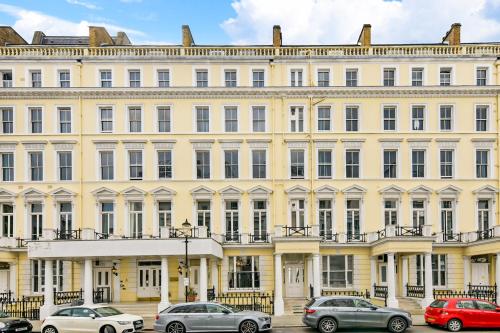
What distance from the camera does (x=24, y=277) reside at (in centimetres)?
3828

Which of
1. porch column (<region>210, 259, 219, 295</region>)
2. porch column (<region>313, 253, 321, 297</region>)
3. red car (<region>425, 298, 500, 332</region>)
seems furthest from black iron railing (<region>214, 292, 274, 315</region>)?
red car (<region>425, 298, 500, 332</region>)

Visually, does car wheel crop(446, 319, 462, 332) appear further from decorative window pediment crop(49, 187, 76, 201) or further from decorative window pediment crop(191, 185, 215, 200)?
decorative window pediment crop(49, 187, 76, 201)

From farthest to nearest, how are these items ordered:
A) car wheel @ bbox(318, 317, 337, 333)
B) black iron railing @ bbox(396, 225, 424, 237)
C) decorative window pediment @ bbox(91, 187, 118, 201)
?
decorative window pediment @ bbox(91, 187, 118, 201)
black iron railing @ bbox(396, 225, 424, 237)
car wheel @ bbox(318, 317, 337, 333)

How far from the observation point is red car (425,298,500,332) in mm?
25875

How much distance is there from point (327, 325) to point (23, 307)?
17601mm

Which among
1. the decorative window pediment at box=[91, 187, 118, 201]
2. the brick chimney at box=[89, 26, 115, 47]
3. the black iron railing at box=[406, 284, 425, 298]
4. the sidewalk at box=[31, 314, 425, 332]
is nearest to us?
the sidewalk at box=[31, 314, 425, 332]

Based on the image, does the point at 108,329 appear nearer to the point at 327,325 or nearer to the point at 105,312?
the point at 105,312

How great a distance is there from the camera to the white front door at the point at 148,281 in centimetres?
3853

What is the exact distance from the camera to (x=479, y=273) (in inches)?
1522

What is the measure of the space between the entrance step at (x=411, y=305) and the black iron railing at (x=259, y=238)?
9050 mm

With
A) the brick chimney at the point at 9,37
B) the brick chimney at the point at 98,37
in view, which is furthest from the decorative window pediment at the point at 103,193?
the brick chimney at the point at 9,37

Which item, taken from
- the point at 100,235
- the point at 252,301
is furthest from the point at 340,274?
the point at 100,235

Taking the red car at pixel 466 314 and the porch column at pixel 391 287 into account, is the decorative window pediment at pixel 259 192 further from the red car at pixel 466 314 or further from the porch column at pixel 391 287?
the red car at pixel 466 314

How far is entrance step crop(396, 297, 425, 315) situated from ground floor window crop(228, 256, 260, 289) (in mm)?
9101
